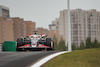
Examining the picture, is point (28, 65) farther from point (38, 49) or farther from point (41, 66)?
point (38, 49)

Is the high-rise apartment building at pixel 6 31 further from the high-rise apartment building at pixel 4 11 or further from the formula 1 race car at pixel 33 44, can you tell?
the formula 1 race car at pixel 33 44

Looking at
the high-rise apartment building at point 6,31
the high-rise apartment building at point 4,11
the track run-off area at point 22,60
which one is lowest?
the track run-off area at point 22,60

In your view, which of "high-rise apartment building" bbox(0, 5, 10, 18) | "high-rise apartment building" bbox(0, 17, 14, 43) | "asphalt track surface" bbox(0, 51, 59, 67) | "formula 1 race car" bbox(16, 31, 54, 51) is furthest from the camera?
"high-rise apartment building" bbox(0, 5, 10, 18)

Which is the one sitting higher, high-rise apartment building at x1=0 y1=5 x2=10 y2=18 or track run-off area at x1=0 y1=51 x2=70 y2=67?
high-rise apartment building at x1=0 y1=5 x2=10 y2=18

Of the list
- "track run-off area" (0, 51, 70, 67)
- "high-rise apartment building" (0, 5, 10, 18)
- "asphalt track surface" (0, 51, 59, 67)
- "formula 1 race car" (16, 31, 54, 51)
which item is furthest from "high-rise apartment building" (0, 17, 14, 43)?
"asphalt track surface" (0, 51, 59, 67)

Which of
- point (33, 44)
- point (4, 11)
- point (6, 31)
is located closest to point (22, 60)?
point (33, 44)

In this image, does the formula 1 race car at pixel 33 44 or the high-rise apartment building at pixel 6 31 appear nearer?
the formula 1 race car at pixel 33 44

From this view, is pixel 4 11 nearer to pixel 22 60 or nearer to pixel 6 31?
pixel 6 31

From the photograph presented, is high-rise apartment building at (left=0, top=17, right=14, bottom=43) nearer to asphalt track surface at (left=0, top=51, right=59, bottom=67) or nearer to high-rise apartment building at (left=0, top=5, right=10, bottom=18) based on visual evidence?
high-rise apartment building at (left=0, top=5, right=10, bottom=18)

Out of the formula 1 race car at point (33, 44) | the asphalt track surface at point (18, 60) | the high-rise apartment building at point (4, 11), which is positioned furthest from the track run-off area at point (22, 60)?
the high-rise apartment building at point (4, 11)

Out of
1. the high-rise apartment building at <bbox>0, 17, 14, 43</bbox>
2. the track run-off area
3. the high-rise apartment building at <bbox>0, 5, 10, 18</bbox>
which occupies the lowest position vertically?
the track run-off area

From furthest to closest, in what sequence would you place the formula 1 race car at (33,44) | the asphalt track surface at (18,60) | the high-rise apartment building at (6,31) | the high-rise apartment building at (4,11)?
the high-rise apartment building at (4,11), the high-rise apartment building at (6,31), the formula 1 race car at (33,44), the asphalt track surface at (18,60)

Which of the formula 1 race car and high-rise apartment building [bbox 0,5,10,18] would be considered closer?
the formula 1 race car

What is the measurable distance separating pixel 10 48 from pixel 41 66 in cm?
1666
